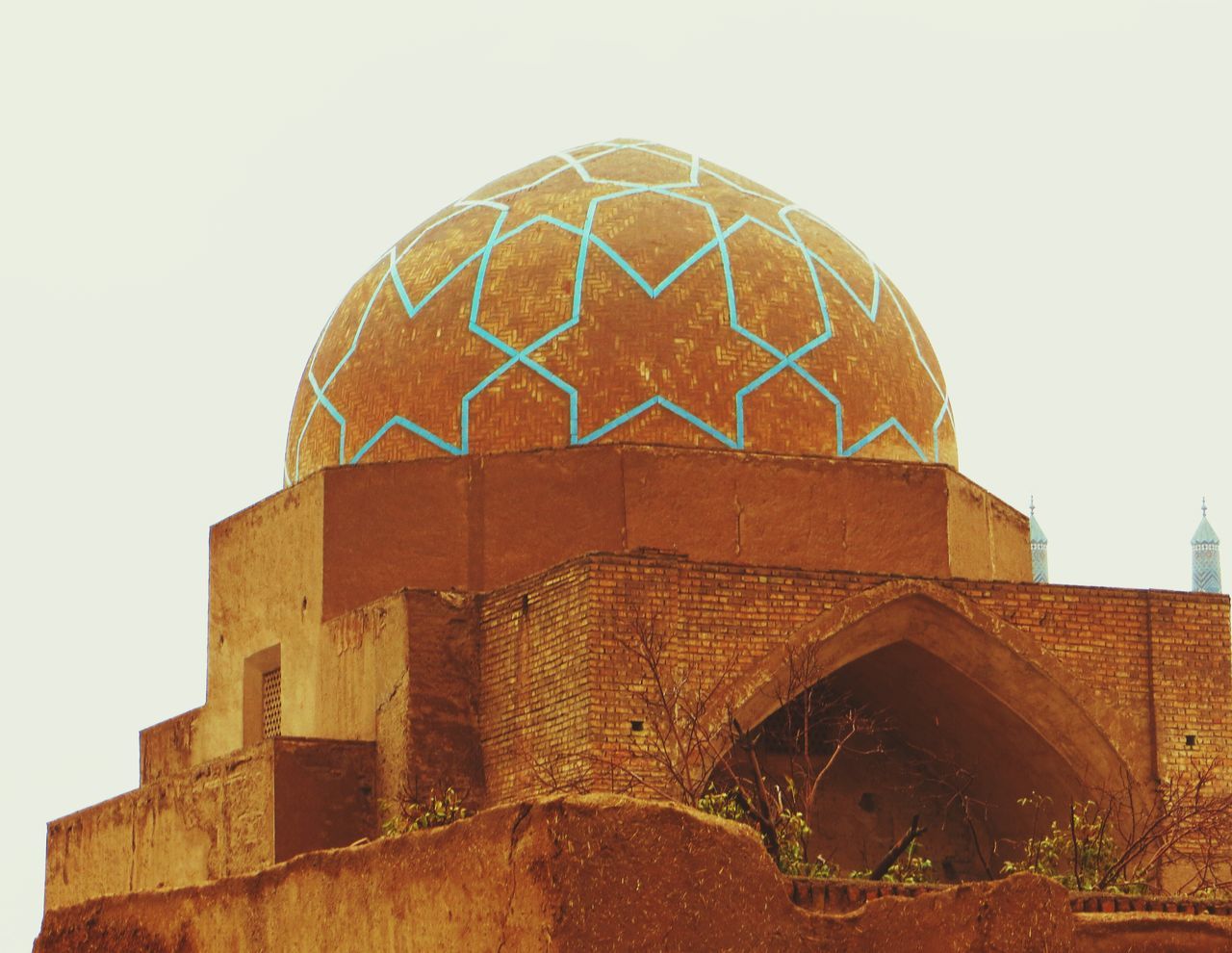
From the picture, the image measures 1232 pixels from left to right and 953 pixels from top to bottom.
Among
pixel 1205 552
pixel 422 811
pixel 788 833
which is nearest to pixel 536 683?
pixel 422 811

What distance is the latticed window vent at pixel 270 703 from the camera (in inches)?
493

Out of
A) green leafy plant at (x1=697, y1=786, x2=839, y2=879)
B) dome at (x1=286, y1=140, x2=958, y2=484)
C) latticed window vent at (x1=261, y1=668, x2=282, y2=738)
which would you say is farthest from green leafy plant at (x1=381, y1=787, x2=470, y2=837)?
dome at (x1=286, y1=140, x2=958, y2=484)

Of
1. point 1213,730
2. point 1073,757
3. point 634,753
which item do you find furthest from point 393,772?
point 1213,730

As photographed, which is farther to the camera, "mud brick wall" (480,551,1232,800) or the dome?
the dome

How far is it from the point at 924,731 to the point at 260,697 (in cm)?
369

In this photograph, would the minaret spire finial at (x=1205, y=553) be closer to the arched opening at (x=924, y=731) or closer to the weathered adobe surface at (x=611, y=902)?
the arched opening at (x=924, y=731)

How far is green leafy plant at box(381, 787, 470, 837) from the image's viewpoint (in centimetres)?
1022

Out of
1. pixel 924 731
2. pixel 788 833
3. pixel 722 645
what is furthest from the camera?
→ pixel 924 731

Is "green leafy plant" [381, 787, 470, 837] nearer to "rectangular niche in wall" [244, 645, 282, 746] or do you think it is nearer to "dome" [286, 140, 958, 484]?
"rectangular niche in wall" [244, 645, 282, 746]

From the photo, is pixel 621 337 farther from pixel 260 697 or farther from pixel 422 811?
pixel 422 811

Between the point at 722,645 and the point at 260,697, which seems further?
the point at 260,697

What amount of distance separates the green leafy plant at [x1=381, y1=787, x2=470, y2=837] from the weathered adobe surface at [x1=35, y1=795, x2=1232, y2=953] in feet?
10.3

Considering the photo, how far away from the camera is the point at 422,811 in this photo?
34.3 ft

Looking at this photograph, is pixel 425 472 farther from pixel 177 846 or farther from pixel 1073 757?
pixel 1073 757
